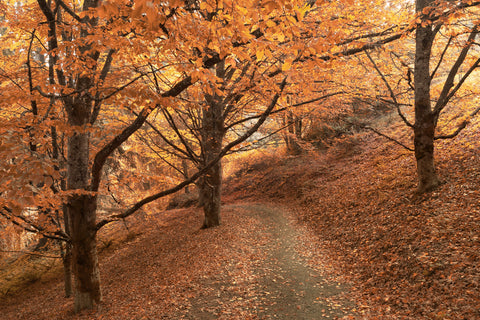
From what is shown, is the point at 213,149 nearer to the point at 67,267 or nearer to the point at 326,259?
the point at 326,259

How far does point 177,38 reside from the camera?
13.3 feet

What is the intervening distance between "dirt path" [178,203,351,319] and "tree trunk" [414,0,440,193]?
353 centimetres

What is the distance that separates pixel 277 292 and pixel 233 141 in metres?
3.37

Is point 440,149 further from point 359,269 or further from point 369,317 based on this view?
point 369,317

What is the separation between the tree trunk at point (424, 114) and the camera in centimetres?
627

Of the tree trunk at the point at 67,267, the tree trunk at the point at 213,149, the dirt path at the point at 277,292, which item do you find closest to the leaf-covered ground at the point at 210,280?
the dirt path at the point at 277,292

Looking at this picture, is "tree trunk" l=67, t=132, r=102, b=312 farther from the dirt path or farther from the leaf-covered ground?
the dirt path

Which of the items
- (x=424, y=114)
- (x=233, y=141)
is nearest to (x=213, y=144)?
(x=233, y=141)

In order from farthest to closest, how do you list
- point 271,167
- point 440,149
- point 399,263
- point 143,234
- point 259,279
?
point 271,167
point 143,234
point 440,149
point 259,279
point 399,263

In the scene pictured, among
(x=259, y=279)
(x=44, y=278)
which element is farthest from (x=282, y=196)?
(x=44, y=278)

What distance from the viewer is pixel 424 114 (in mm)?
6379

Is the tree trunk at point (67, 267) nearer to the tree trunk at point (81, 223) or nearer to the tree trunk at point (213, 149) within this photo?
the tree trunk at point (81, 223)

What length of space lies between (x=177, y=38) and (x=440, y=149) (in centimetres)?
837

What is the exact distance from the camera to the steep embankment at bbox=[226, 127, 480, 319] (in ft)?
13.4
